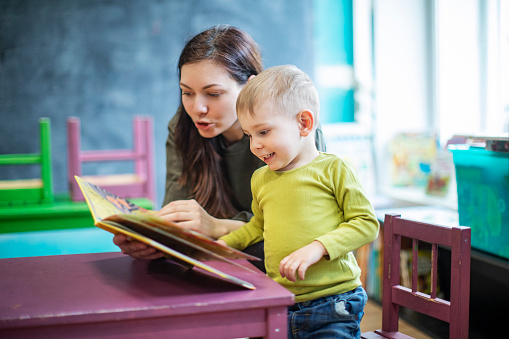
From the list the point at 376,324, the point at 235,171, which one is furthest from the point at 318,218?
the point at 376,324

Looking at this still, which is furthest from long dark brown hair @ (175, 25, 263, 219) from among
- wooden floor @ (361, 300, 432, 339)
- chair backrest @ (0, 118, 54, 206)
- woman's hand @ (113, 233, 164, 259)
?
chair backrest @ (0, 118, 54, 206)

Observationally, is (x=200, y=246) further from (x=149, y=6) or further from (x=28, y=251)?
(x=149, y=6)

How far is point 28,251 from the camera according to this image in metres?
1.78

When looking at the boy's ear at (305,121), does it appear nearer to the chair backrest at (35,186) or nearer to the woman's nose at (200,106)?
the woman's nose at (200,106)

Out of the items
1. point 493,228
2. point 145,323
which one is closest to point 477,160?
point 493,228

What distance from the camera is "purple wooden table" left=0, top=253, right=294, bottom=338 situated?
731 millimetres

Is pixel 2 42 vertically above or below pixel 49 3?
below

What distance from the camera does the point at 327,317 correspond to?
105 cm

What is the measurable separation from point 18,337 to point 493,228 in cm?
158

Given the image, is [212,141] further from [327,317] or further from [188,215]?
[327,317]

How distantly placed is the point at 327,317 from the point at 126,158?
1.95 metres

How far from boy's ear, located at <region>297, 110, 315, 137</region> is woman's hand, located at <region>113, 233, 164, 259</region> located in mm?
377

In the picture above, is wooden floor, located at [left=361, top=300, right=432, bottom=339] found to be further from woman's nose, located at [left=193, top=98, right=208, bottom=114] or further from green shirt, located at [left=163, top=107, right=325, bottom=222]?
woman's nose, located at [left=193, top=98, right=208, bottom=114]

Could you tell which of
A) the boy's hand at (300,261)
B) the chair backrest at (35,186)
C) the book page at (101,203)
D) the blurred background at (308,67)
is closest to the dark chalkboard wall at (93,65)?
the blurred background at (308,67)
